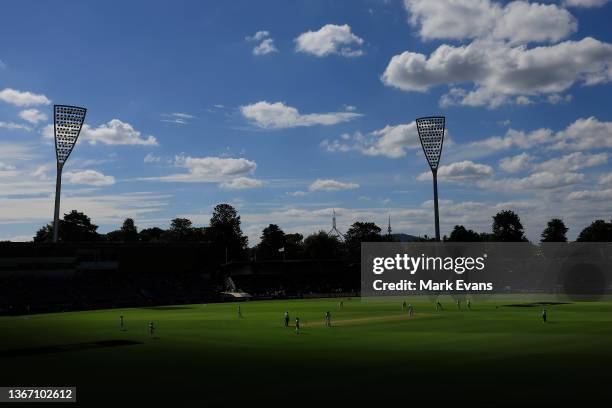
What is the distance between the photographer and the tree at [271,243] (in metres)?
170

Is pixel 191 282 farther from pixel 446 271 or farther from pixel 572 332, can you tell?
pixel 572 332

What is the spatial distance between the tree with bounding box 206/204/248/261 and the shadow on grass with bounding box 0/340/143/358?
107 m

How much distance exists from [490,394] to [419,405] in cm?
326

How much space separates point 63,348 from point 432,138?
2980 inches

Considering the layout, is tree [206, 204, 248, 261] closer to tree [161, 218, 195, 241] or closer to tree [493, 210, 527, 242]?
tree [161, 218, 195, 241]

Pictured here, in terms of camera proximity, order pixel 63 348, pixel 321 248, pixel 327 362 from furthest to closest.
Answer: pixel 321 248, pixel 63 348, pixel 327 362

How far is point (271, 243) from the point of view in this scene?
561ft

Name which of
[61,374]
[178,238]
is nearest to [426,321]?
[61,374]

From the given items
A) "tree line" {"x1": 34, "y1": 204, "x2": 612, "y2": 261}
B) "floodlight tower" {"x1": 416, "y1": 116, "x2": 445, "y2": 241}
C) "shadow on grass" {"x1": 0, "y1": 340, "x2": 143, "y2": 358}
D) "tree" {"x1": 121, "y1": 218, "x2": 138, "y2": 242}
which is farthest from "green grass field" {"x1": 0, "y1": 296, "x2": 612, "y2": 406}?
"tree" {"x1": 121, "y1": 218, "x2": 138, "y2": 242}

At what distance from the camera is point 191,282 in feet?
361

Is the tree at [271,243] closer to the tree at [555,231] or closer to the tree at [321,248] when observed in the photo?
the tree at [321,248]

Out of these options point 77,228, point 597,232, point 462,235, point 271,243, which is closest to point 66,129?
point 77,228

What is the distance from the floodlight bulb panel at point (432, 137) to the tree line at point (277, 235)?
59147 mm

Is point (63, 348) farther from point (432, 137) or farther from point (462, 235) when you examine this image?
point (462, 235)
